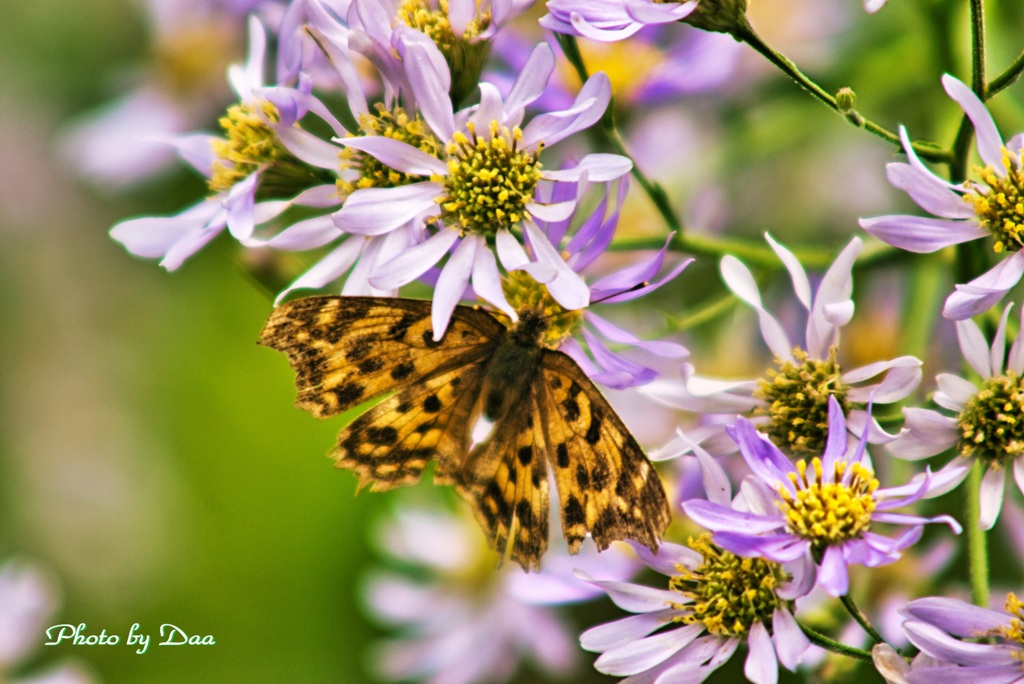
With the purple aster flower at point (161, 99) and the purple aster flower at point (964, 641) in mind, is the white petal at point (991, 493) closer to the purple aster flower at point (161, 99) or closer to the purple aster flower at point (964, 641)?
the purple aster flower at point (964, 641)

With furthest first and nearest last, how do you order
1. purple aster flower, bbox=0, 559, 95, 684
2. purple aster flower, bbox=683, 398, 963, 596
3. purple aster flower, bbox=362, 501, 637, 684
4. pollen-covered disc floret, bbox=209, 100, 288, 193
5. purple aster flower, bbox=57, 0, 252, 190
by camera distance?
purple aster flower, bbox=57, 0, 252, 190 < purple aster flower, bbox=362, 501, 637, 684 < purple aster flower, bbox=0, 559, 95, 684 < pollen-covered disc floret, bbox=209, 100, 288, 193 < purple aster flower, bbox=683, 398, 963, 596

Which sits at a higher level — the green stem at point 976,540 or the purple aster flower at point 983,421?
the purple aster flower at point 983,421

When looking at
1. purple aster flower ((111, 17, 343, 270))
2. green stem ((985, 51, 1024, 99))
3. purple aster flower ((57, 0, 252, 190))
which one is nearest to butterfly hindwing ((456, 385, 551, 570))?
purple aster flower ((111, 17, 343, 270))

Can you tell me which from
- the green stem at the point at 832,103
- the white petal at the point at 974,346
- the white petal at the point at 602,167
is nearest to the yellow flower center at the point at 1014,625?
the white petal at the point at 974,346

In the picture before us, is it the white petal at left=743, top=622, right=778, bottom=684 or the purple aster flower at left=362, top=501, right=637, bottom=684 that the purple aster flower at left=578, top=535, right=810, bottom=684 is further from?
the purple aster flower at left=362, top=501, right=637, bottom=684

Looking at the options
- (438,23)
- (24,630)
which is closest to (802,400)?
(438,23)

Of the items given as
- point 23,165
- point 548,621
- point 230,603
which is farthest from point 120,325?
point 548,621
